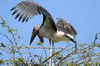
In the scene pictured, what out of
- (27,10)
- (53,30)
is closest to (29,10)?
(27,10)

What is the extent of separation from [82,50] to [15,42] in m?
0.92

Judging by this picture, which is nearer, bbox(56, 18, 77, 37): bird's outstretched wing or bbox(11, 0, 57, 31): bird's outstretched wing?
bbox(11, 0, 57, 31): bird's outstretched wing

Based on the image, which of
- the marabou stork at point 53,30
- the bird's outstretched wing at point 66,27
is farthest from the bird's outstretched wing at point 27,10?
the bird's outstretched wing at point 66,27

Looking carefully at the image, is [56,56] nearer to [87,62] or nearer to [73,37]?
[87,62]

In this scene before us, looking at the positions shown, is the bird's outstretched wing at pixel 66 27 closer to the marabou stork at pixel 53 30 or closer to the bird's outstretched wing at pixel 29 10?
the marabou stork at pixel 53 30

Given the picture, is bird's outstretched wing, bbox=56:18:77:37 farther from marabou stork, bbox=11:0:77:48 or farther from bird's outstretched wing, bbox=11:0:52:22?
bird's outstretched wing, bbox=11:0:52:22

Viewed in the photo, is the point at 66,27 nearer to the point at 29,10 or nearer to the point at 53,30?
the point at 53,30

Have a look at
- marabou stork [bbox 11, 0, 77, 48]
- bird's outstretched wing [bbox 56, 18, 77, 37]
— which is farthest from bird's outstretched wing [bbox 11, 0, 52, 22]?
bird's outstretched wing [bbox 56, 18, 77, 37]

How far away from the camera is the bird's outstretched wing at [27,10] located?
455 centimetres

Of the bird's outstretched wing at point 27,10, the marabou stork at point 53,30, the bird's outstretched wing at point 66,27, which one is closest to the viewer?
the bird's outstretched wing at point 27,10

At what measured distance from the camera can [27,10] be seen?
4.70 meters

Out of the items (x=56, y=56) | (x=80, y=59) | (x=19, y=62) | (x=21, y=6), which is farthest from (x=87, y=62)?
(x=21, y=6)

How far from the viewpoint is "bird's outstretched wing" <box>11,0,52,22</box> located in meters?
4.55

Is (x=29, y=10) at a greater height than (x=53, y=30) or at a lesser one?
greater
